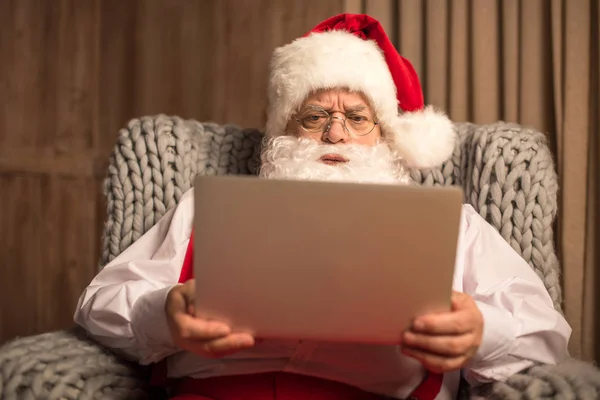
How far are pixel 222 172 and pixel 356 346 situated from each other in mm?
571

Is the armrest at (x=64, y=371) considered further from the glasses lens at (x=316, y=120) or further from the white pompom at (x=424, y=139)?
the white pompom at (x=424, y=139)

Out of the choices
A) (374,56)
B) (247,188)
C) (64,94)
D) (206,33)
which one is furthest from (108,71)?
(247,188)

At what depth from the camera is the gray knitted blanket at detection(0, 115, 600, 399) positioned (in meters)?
1.00

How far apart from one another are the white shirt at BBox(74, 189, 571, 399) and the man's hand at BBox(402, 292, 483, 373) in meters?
0.09

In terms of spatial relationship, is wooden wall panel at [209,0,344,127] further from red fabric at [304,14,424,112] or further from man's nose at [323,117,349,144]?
man's nose at [323,117,349,144]

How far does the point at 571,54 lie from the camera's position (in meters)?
1.37

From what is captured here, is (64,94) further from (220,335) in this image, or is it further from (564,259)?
(564,259)

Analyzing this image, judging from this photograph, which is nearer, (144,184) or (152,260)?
(152,260)

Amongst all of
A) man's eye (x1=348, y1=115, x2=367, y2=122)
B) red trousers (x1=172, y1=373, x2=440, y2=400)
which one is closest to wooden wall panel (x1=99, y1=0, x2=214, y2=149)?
man's eye (x1=348, y1=115, x2=367, y2=122)

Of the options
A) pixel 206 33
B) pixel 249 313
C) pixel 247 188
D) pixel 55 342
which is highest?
pixel 206 33

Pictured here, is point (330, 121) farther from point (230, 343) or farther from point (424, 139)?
point (230, 343)

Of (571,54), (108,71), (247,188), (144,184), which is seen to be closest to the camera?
(247,188)

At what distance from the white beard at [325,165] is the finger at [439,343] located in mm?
388

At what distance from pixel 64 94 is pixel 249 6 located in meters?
0.71
